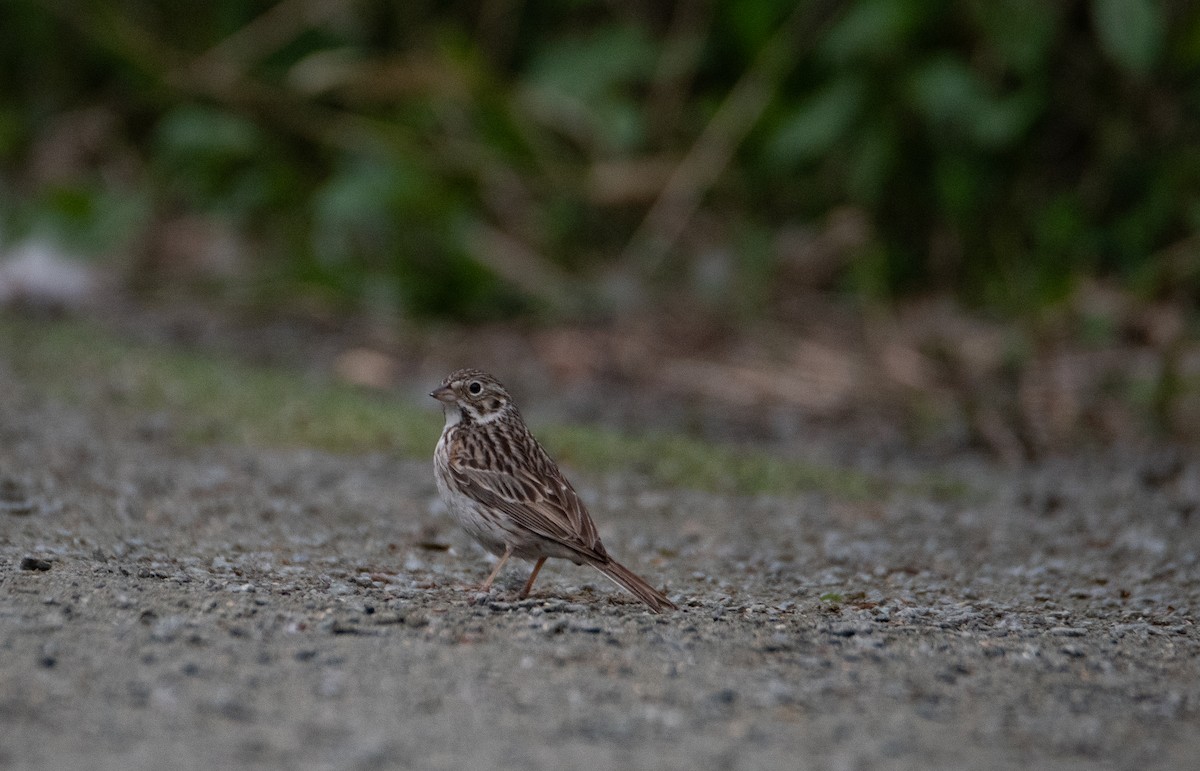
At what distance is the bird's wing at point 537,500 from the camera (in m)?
4.40

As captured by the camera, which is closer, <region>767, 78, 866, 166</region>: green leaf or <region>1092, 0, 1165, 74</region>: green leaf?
<region>1092, 0, 1165, 74</region>: green leaf

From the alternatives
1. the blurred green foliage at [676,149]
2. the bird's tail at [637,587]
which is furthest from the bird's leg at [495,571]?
the blurred green foliage at [676,149]

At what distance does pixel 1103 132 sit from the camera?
1022cm

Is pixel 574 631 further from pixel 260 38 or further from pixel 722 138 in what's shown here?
pixel 260 38

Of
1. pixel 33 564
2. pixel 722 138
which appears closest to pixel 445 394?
pixel 33 564

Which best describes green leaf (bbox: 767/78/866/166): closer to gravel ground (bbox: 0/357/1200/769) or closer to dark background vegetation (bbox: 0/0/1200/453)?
dark background vegetation (bbox: 0/0/1200/453)

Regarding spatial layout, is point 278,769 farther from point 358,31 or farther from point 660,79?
point 358,31

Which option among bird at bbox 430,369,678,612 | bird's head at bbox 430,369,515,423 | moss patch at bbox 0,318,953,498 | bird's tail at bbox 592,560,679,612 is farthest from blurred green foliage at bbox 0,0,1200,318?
bird's tail at bbox 592,560,679,612

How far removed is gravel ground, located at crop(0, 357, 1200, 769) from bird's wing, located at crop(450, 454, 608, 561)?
0.19 metres

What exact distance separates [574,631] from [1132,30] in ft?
21.3

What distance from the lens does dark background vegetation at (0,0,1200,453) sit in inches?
387

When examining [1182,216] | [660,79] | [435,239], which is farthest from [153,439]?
[1182,216]

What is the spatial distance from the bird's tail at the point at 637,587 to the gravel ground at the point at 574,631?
0.10m

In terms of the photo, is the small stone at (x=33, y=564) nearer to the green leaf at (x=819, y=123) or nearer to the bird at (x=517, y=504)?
the bird at (x=517, y=504)
